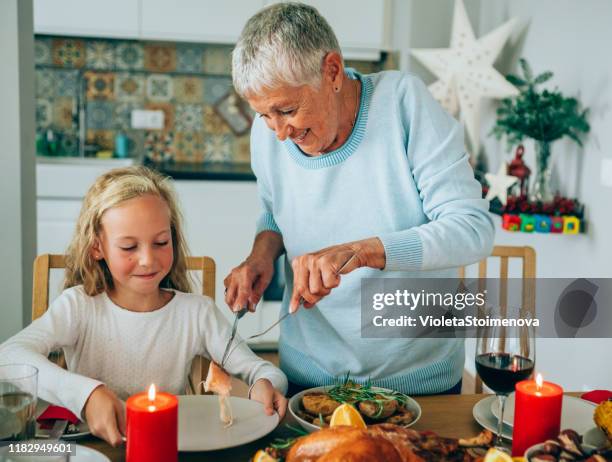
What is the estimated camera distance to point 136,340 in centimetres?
153

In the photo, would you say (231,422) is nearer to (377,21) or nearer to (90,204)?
(90,204)

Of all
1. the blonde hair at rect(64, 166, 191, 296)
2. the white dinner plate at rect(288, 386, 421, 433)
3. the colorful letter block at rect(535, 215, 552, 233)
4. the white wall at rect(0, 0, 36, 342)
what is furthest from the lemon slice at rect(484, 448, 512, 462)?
the colorful letter block at rect(535, 215, 552, 233)

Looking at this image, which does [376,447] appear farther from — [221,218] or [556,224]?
[221,218]

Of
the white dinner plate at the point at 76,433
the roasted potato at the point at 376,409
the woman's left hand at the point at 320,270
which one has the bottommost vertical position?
the white dinner plate at the point at 76,433

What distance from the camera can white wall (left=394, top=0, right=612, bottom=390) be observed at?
2.58m

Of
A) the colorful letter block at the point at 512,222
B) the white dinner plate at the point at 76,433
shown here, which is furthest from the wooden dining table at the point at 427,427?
the colorful letter block at the point at 512,222

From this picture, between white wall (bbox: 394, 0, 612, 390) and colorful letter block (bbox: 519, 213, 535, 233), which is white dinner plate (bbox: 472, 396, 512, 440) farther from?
colorful letter block (bbox: 519, 213, 535, 233)

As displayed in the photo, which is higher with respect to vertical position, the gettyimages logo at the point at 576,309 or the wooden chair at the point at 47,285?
the wooden chair at the point at 47,285

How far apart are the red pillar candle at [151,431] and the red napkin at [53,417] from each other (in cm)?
31

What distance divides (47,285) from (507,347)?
0.94m

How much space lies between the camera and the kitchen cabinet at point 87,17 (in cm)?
365

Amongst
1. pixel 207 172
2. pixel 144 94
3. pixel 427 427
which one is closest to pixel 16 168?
pixel 427 427

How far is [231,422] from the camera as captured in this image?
45.0 inches

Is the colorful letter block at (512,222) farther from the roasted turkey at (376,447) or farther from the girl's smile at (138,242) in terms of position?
the roasted turkey at (376,447)
